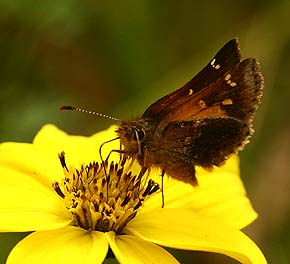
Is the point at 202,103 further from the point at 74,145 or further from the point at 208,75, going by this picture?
the point at 74,145

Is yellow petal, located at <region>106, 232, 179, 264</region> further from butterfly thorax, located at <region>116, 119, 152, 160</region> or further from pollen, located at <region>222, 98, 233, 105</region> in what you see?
pollen, located at <region>222, 98, 233, 105</region>

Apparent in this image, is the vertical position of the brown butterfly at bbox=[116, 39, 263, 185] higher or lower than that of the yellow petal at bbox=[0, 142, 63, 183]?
lower

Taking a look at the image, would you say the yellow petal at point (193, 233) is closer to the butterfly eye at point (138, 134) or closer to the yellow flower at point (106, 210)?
the yellow flower at point (106, 210)

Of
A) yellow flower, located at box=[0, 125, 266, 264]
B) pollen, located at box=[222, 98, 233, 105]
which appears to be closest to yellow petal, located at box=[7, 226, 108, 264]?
yellow flower, located at box=[0, 125, 266, 264]

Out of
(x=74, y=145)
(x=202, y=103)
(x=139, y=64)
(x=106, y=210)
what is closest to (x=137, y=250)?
(x=106, y=210)

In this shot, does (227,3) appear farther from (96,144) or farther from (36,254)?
(36,254)

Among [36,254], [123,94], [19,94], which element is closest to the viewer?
[36,254]

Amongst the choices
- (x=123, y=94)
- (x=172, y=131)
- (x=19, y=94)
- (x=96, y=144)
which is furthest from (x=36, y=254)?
(x=123, y=94)
